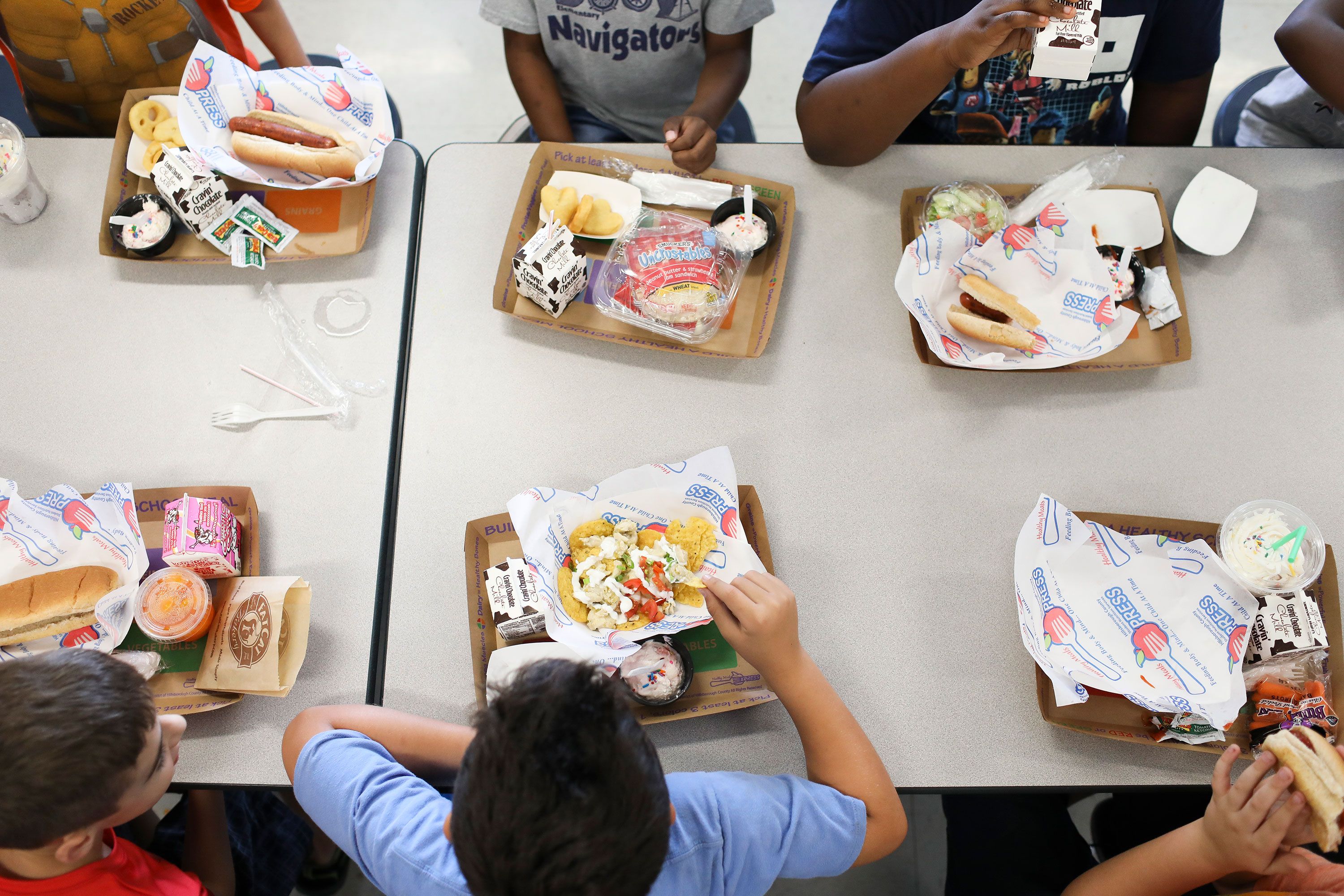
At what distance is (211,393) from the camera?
1.50m

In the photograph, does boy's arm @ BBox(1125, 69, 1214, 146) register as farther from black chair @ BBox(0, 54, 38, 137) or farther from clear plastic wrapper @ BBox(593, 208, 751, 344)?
black chair @ BBox(0, 54, 38, 137)

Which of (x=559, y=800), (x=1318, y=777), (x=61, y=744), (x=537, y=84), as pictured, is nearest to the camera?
(x=559, y=800)

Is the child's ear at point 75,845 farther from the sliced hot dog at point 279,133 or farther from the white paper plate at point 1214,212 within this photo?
the white paper plate at point 1214,212

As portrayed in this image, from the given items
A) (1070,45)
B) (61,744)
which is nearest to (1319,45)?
(1070,45)

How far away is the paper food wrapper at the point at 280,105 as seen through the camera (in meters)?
1.60

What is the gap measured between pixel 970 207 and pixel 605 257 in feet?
2.37

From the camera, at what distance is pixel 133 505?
1.32m

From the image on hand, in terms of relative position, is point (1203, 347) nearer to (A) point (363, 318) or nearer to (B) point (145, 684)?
(A) point (363, 318)

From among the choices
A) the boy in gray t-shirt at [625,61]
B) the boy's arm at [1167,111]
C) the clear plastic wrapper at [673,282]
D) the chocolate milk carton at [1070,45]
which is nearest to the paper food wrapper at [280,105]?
the boy in gray t-shirt at [625,61]

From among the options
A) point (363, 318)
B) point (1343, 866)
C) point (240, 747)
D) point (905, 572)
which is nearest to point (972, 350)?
point (905, 572)

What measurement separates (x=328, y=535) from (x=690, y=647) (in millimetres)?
632

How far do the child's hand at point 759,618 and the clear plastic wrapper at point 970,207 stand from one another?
0.82 m

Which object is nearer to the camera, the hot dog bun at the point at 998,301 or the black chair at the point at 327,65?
the hot dog bun at the point at 998,301

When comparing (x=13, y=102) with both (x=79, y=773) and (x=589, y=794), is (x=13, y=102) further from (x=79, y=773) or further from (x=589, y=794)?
(x=589, y=794)
